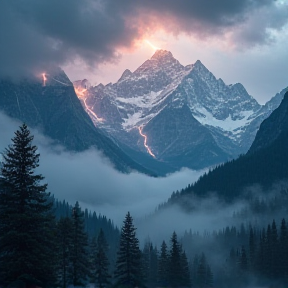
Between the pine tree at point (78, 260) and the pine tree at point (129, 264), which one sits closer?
the pine tree at point (78, 260)

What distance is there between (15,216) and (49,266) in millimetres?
4713

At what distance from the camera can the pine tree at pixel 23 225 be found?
48.6 m

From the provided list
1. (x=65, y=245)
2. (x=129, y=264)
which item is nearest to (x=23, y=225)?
(x=65, y=245)

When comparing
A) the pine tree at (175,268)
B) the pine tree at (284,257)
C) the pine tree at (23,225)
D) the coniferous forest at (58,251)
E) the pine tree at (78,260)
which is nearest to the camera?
the pine tree at (23,225)

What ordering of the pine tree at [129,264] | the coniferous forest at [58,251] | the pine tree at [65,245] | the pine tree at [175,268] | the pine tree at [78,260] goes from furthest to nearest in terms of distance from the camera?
the pine tree at [175,268]
the pine tree at [129,264]
the pine tree at [65,245]
the pine tree at [78,260]
the coniferous forest at [58,251]

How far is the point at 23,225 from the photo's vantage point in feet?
163

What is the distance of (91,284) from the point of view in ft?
334

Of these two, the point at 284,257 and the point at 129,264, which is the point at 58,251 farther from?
the point at 284,257

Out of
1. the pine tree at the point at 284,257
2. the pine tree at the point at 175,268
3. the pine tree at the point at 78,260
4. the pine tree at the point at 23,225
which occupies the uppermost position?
the pine tree at the point at 284,257

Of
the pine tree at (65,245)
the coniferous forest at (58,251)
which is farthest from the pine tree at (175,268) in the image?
the pine tree at (65,245)

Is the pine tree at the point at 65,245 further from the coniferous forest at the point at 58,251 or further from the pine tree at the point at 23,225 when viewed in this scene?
the pine tree at the point at 23,225

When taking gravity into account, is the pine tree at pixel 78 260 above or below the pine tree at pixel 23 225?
above

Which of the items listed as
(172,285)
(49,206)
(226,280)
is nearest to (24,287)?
(49,206)

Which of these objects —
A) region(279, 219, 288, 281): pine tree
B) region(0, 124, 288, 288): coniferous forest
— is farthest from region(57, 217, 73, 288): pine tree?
region(279, 219, 288, 281): pine tree
